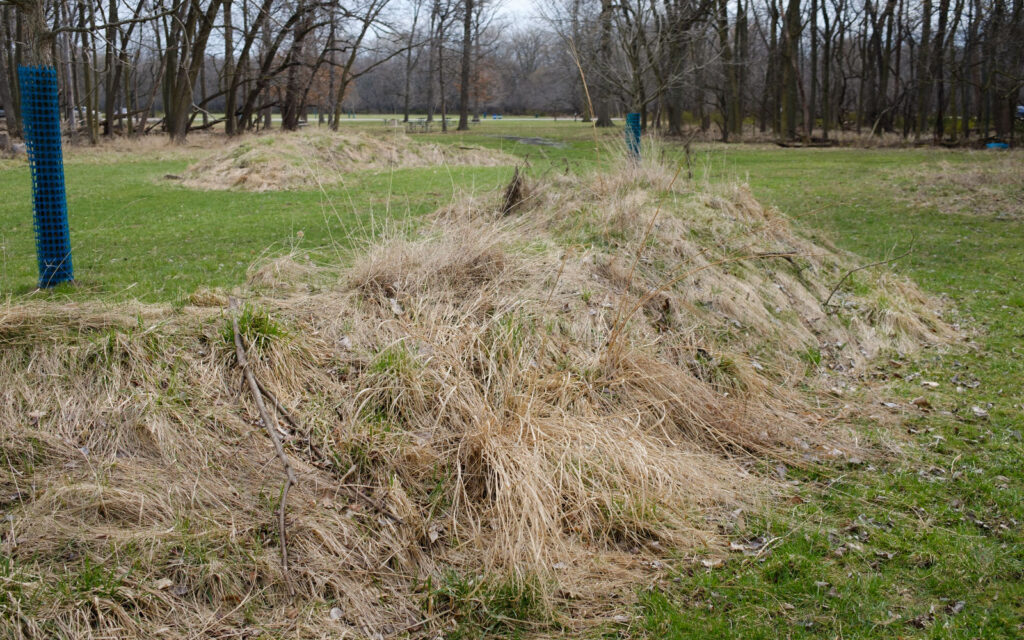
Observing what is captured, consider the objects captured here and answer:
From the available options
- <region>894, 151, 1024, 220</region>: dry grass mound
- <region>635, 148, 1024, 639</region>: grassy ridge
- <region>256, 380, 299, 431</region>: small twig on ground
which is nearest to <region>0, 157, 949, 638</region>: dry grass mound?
<region>256, 380, 299, 431</region>: small twig on ground

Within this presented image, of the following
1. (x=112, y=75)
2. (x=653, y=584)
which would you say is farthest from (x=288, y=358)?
(x=112, y=75)

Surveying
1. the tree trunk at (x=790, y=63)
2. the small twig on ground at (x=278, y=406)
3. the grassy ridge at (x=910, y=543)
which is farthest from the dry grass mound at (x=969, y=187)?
the small twig on ground at (x=278, y=406)

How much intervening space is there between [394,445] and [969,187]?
13676 mm

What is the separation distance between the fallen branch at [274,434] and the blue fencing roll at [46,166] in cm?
255

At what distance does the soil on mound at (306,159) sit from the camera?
14.3 meters

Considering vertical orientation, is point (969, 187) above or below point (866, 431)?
above

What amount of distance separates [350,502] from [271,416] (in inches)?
30.7

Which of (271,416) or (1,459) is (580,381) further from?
(1,459)

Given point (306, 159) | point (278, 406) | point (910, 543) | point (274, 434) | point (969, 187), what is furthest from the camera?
point (306, 159)

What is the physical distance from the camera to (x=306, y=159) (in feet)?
48.3

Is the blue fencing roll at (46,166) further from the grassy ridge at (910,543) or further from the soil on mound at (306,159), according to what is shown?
the grassy ridge at (910,543)

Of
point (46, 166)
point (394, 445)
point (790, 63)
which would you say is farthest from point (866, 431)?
point (790, 63)

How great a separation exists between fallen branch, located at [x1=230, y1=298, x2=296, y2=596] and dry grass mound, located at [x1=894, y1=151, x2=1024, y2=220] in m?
11.6

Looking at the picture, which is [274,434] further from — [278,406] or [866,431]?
[866,431]
